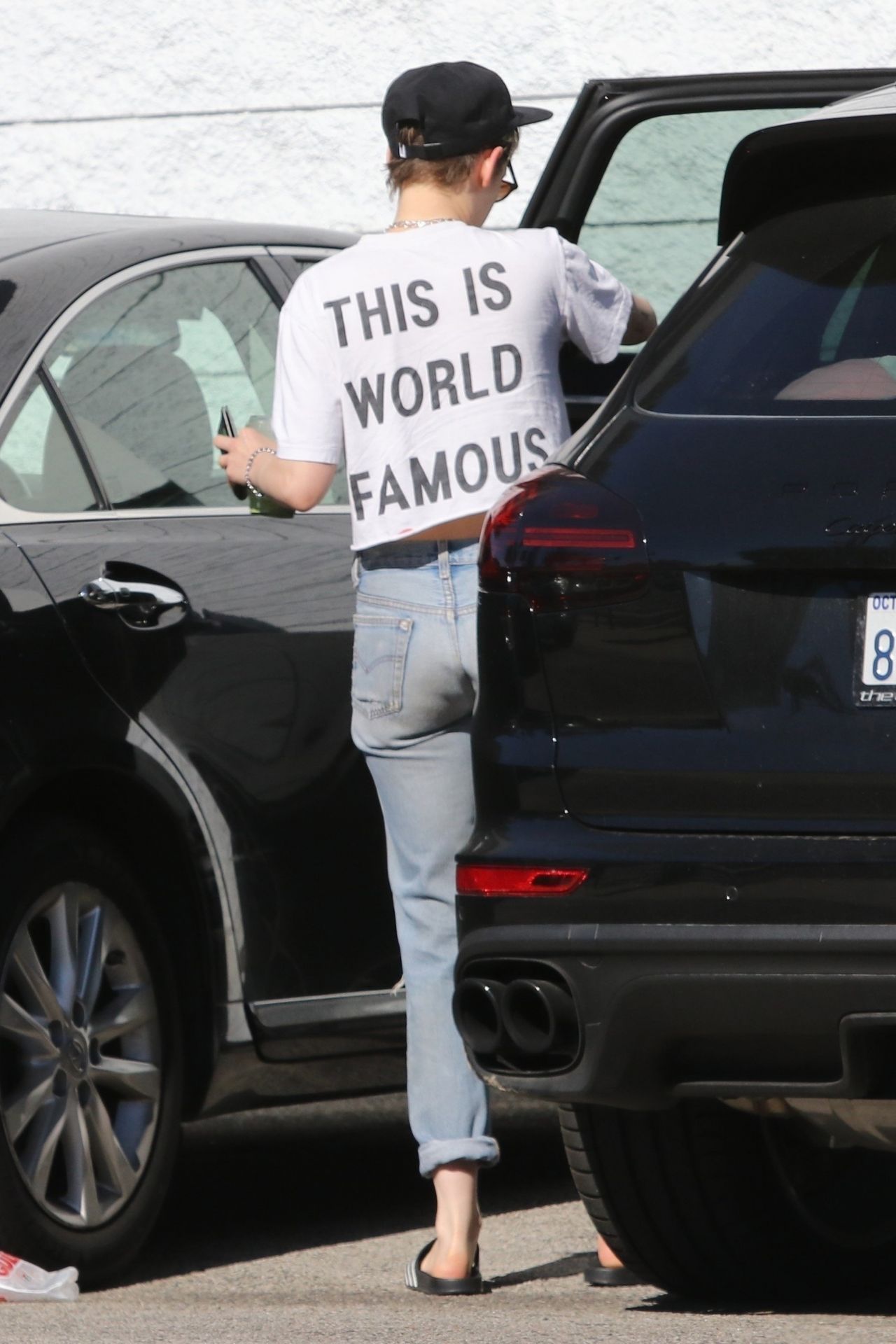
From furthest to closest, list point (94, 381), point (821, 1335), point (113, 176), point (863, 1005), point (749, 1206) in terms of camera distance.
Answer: point (113, 176)
point (94, 381)
point (749, 1206)
point (821, 1335)
point (863, 1005)

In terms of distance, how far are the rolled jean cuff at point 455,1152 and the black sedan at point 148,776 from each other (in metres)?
0.53

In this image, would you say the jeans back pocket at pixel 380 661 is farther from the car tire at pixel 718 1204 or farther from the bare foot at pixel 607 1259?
the bare foot at pixel 607 1259

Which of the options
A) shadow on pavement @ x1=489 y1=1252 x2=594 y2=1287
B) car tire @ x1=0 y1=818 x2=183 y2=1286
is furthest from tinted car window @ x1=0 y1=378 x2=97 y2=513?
shadow on pavement @ x1=489 y1=1252 x2=594 y2=1287

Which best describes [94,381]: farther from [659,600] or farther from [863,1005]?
[863,1005]

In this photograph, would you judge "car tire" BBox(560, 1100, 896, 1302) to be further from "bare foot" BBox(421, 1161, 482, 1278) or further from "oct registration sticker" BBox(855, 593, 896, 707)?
"oct registration sticker" BBox(855, 593, 896, 707)

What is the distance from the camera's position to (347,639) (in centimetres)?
496

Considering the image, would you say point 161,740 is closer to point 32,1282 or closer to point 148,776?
point 148,776

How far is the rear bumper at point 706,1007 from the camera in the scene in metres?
3.32

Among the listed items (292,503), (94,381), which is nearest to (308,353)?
(292,503)

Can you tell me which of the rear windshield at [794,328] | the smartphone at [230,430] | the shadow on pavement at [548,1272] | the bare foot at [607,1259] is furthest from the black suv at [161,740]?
the rear windshield at [794,328]

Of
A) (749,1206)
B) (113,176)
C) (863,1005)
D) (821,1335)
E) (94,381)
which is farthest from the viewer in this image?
(113,176)

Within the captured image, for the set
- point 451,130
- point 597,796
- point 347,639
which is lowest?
point 347,639

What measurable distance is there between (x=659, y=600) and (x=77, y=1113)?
1.63 meters

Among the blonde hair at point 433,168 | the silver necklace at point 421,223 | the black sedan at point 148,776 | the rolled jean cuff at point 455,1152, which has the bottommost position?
the rolled jean cuff at point 455,1152
